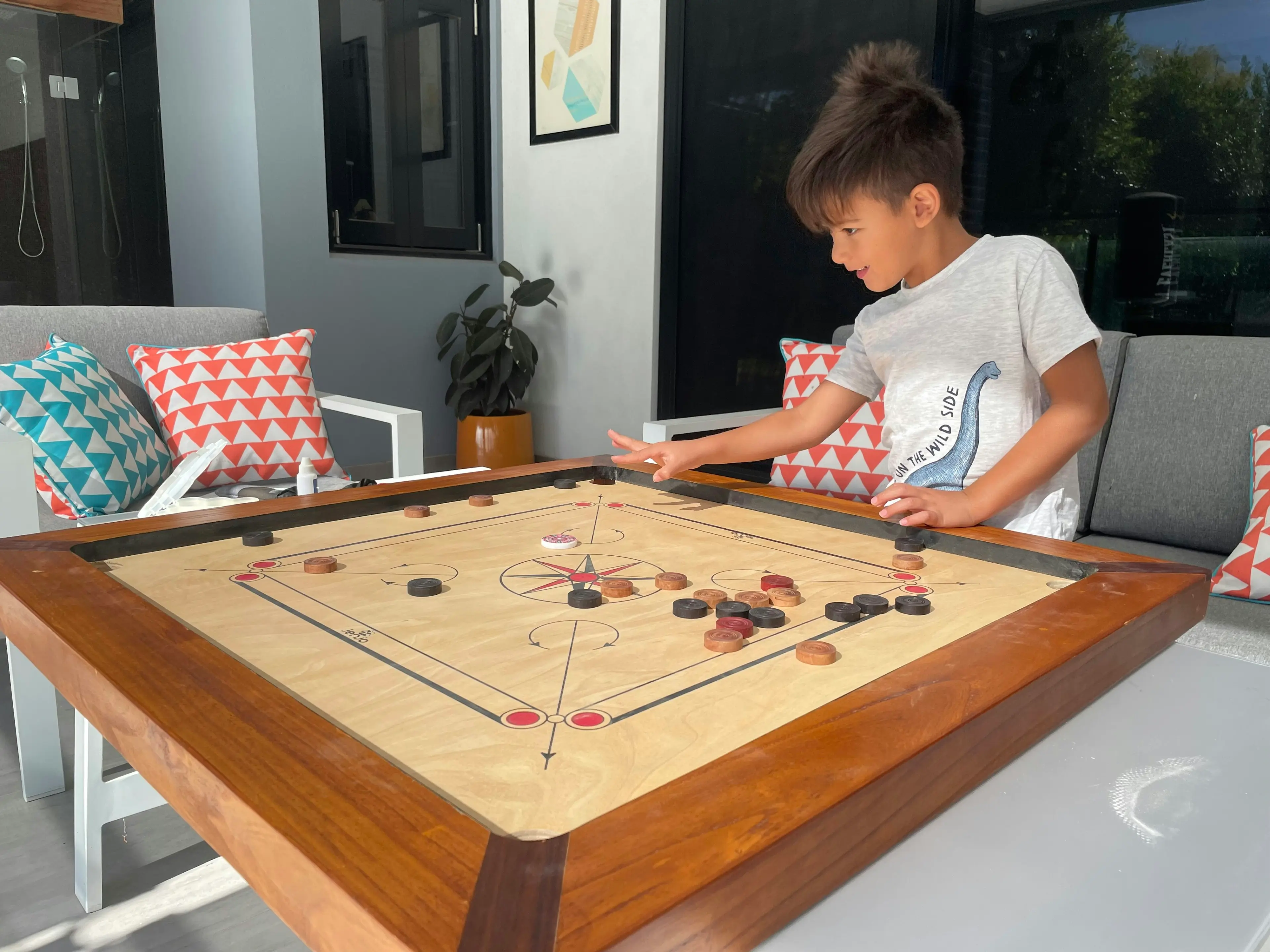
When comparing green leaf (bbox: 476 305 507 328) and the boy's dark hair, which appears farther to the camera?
green leaf (bbox: 476 305 507 328)

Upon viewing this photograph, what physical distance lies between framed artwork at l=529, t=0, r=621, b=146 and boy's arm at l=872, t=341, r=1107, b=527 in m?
3.07

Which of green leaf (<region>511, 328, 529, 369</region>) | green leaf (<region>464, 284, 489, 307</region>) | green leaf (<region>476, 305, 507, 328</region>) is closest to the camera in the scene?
green leaf (<region>511, 328, 529, 369</region>)

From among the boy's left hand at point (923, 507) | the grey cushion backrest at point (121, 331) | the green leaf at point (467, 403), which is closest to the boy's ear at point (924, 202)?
the boy's left hand at point (923, 507)

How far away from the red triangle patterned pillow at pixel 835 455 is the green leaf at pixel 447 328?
219cm

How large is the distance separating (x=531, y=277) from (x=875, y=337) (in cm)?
318

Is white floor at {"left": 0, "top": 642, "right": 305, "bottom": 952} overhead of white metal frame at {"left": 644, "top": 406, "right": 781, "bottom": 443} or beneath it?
beneath

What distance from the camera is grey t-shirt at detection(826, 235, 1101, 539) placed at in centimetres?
134

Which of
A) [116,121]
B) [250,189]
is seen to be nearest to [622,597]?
[250,189]

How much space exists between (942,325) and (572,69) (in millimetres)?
3155

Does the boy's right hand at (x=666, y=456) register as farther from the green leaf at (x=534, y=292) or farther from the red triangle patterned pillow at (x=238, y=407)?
the green leaf at (x=534, y=292)


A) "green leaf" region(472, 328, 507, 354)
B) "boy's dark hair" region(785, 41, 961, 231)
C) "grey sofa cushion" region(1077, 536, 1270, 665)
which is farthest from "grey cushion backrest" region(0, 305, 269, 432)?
"grey sofa cushion" region(1077, 536, 1270, 665)

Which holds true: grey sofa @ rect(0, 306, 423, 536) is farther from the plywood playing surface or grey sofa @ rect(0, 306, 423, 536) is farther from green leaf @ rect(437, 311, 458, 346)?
green leaf @ rect(437, 311, 458, 346)

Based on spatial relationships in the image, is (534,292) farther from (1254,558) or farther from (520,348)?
(1254,558)

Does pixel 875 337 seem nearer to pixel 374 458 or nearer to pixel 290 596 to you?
pixel 290 596
